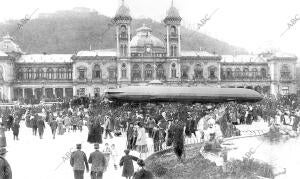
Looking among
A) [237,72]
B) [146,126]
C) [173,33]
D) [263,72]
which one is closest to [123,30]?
[173,33]

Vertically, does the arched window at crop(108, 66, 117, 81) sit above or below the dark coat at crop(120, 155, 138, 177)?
above

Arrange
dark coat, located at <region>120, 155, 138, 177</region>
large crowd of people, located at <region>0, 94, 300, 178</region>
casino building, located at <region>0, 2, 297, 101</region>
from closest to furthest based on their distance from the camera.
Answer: dark coat, located at <region>120, 155, 138, 177</region>, large crowd of people, located at <region>0, 94, 300, 178</region>, casino building, located at <region>0, 2, 297, 101</region>

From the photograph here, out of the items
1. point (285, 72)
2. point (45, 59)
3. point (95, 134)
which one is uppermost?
point (45, 59)

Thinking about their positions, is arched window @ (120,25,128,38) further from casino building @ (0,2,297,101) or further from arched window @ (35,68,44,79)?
arched window @ (35,68,44,79)

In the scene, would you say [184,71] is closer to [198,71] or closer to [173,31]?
[198,71]

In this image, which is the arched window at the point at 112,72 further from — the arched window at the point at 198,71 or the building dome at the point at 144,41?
the arched window at the point at 198,71

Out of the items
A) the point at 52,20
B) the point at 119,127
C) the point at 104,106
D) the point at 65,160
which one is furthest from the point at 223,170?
the point at 52,20

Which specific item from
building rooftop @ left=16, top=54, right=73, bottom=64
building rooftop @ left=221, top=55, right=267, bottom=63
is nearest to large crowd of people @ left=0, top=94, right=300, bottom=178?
building rooftop @ left=16, top=54, right=73, bottom=64
